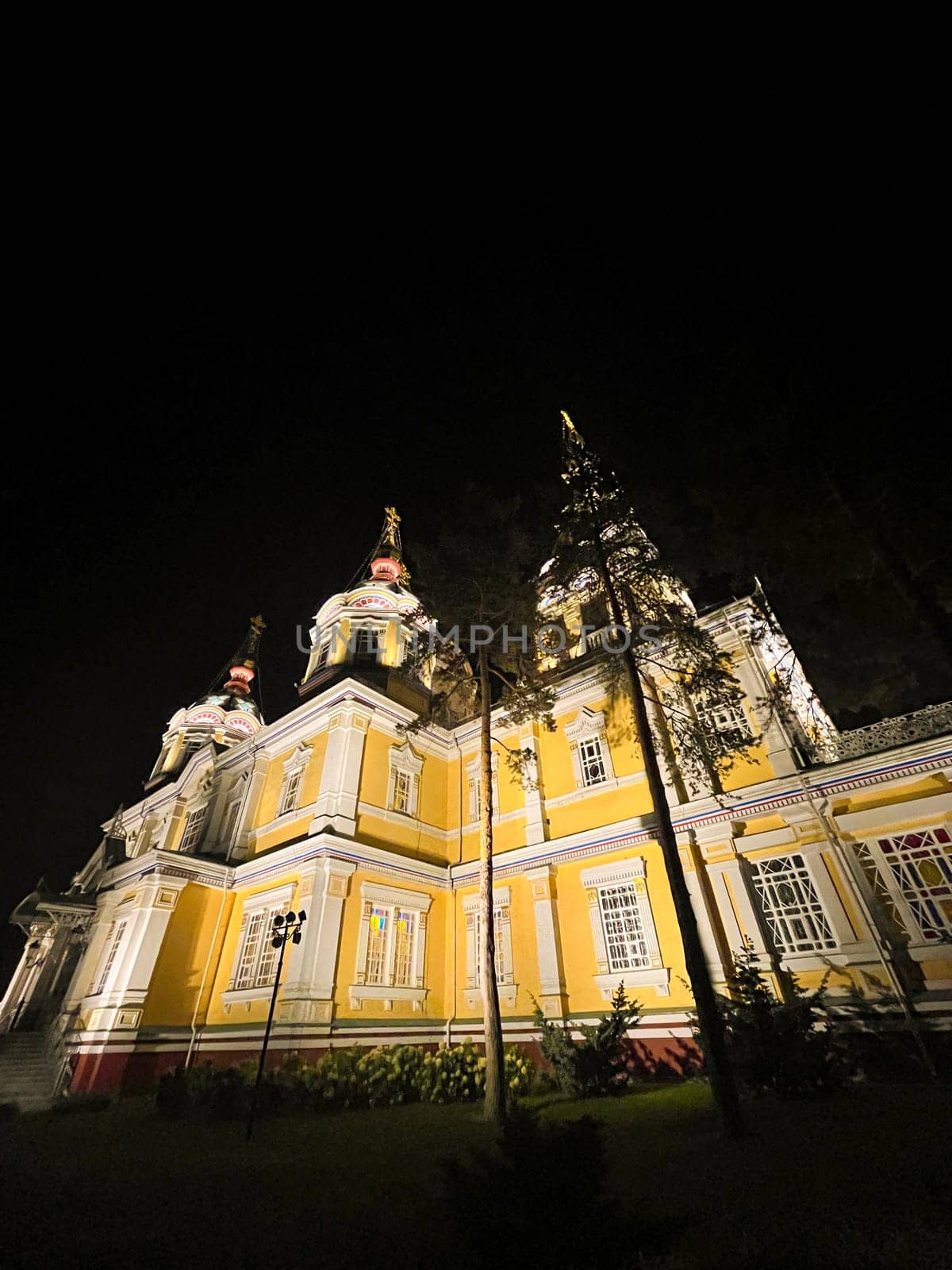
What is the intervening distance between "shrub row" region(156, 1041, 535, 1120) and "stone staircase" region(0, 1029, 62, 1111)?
525 centimetres

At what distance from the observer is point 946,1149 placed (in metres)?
6.09

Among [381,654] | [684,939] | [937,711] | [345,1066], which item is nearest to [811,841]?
[937,711]

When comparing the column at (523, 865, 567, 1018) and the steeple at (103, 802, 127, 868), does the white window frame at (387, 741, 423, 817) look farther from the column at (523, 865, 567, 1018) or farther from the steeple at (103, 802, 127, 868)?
the steeple at (103, 802, 127, 868)

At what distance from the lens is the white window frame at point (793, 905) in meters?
12.4

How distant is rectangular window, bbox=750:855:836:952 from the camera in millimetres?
12469

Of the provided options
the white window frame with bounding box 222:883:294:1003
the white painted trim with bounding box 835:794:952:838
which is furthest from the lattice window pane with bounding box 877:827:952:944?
the white window frame with bounding box 222:883:294:1003

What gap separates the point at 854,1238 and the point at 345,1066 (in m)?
10.8

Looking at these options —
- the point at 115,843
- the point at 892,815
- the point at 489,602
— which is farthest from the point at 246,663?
the point at 892,815

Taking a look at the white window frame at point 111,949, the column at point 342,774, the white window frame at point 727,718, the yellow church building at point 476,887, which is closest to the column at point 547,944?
the yellow church building at point 476,887

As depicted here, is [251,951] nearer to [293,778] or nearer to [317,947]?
[317,947]

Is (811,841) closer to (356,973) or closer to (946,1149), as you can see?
(946,1149)

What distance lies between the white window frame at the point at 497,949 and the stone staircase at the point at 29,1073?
35.2ft

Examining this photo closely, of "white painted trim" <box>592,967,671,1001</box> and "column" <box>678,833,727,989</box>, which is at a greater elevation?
"column" <box>678,833,727,989</box>

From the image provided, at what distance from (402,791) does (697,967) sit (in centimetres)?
1187
